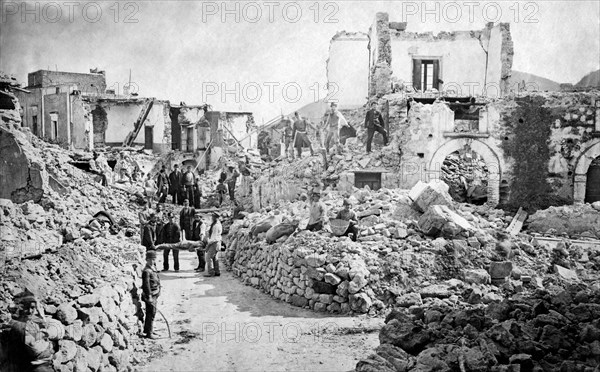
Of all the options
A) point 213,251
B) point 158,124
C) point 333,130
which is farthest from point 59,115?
point 213,251

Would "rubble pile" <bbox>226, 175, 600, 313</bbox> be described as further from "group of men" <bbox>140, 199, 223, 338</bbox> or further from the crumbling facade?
the crumbling facade

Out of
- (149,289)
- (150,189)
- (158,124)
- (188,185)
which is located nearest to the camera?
(149,289)

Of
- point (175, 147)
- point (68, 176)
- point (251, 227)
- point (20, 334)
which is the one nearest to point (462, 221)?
point (251, 227)

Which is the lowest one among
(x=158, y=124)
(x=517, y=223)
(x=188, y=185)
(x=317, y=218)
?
(x=517, y=223)

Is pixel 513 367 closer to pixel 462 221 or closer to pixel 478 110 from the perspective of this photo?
pixel 462 221

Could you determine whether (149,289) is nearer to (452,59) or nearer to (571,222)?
(571,222)

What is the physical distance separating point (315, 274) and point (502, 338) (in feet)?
13.1

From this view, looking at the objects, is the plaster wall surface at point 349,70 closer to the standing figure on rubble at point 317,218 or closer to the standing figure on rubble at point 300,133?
the standing figure on rubble at point 300,133

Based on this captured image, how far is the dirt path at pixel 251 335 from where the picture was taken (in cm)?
690

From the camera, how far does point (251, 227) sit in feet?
41.1

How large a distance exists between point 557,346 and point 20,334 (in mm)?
5536

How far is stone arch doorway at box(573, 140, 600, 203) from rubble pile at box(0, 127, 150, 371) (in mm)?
12092

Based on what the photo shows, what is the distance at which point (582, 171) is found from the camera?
14719 mm

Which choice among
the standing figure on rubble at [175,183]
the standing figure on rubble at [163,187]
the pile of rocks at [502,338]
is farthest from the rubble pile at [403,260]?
the standing figure on rubble at [163,187]
